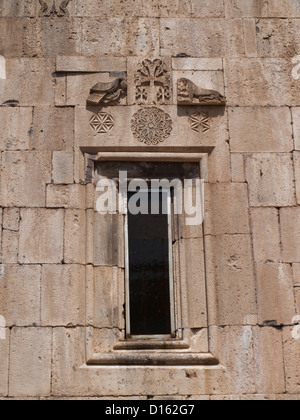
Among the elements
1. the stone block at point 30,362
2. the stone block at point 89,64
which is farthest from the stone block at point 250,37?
the stone block at point 30,362

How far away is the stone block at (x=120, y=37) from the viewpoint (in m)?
8.91

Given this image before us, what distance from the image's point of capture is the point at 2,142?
8.49 metres

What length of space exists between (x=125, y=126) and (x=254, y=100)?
1.58 m

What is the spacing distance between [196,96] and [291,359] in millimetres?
3202

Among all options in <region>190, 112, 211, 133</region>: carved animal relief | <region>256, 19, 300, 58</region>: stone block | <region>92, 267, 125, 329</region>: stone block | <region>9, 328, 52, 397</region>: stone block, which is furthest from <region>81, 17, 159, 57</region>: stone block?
<region>9, 328, 52, 397</region>: stone block

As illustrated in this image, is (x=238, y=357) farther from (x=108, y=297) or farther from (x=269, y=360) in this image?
(x=108, y=297)

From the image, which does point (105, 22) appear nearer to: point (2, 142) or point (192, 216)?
point (2, 142)

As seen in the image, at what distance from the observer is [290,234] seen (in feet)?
27.3

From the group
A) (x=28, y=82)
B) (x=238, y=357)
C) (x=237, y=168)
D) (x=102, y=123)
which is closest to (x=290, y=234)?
(x=237, y=168)

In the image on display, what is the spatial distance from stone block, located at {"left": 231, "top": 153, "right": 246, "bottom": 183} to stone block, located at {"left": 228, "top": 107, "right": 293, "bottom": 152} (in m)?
0.09
